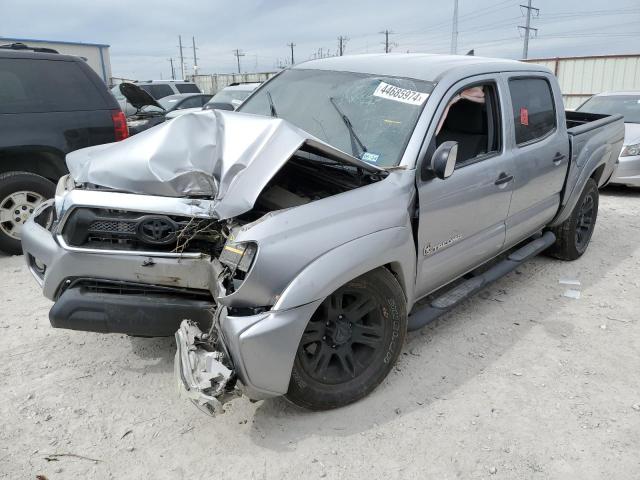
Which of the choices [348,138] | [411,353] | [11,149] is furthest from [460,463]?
[11,149]

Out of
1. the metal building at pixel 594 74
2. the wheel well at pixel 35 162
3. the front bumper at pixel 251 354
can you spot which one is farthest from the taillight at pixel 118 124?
the metal building at pixel 594 74

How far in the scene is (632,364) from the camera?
339 centimetres

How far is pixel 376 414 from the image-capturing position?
283cm

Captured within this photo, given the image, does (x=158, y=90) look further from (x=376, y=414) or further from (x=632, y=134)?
(x=376, y=414)

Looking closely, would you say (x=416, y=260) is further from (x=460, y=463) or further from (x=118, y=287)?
(x=118, y=287)

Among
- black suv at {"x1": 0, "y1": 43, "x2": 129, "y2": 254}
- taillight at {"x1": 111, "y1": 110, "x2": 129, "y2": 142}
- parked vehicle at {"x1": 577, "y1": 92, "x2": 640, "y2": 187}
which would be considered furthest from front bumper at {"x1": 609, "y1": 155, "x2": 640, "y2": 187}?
black suv at {"x1": 0, "y1": 43, "x2": 129, "y2": 254}

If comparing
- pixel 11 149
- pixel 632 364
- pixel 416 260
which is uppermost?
pixel 11 149

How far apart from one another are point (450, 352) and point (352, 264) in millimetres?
1359

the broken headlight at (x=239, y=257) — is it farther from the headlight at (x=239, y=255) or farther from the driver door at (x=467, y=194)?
the driver door at (x=467, y=194)

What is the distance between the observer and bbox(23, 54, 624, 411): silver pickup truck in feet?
7.93

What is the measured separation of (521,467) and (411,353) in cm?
110

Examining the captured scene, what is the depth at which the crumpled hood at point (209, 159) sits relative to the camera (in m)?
2.64

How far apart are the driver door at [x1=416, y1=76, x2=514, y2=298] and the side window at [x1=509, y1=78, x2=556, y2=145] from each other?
Result: 0.24 meters

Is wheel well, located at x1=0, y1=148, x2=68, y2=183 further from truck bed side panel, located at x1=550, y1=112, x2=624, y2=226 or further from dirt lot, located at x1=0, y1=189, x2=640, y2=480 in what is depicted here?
truck bed side panel, located at x1=550, y1=112, x2=624, y2=226
